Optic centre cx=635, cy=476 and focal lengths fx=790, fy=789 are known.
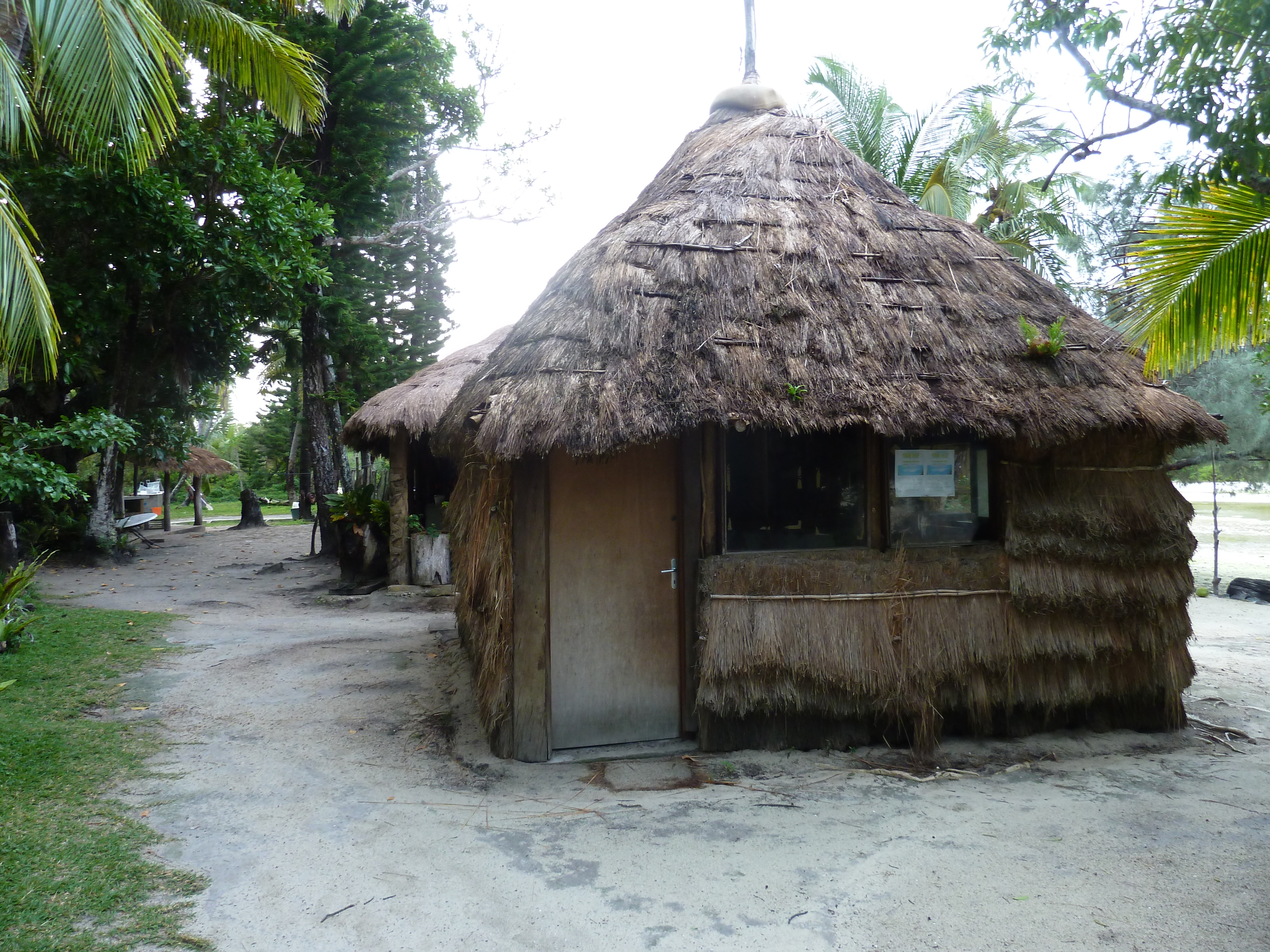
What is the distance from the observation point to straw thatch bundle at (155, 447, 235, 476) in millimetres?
20438

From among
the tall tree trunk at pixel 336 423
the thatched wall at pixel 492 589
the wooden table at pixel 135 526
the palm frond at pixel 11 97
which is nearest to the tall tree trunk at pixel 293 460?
the wooden table at pixel 135 526

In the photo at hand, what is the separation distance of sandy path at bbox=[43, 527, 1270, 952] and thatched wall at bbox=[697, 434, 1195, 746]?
1.22 ft

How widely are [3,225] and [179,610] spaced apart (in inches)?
228

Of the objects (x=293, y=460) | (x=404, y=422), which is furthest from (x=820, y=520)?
(x=293, y=460)

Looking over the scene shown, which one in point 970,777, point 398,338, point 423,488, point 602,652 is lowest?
point 970,777

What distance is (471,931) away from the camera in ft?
9.58

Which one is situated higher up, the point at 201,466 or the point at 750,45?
the point at 750,45

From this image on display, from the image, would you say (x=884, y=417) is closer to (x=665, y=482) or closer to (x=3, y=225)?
(x=665, y=482)

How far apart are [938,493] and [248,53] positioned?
7.86 m

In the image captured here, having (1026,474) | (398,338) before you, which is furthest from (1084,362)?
(398,338)

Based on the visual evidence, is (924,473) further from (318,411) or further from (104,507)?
(104,507)

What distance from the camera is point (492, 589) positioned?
4793 millimetres

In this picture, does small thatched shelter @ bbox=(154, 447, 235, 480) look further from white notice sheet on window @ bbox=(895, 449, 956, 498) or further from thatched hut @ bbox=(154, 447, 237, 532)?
white notice sheet on window @ bbox=(895, 449, 956, 498)

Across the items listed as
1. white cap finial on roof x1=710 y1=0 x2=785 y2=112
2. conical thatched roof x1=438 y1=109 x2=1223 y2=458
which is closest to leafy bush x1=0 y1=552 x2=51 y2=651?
conical thatched roof x1=438 y1=109 x2=1223 y2=458
